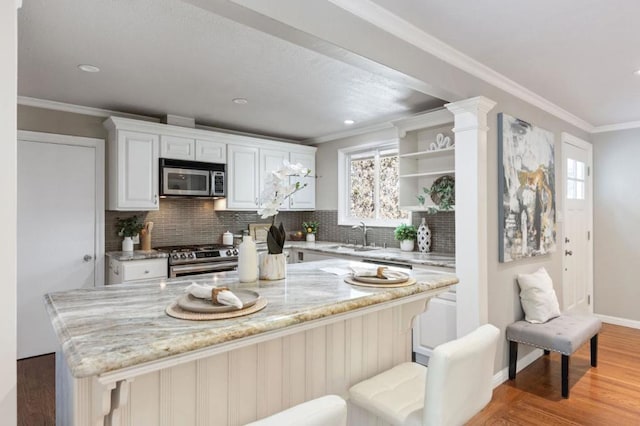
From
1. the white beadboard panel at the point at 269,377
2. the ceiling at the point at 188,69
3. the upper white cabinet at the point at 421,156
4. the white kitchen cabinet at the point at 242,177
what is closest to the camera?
the white beadboard panel at the point at 269,377

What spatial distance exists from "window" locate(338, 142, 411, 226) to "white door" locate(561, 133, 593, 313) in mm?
1742

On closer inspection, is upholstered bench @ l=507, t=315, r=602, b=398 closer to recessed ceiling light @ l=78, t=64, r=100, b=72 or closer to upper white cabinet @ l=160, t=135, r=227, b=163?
upper white cabinet @ l=160, t=135, r=227, b=163

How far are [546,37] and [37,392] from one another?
4.31m

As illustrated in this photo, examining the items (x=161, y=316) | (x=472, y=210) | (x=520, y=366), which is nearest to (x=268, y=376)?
(x=161, y=316)

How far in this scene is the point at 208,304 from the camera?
1.26 meters

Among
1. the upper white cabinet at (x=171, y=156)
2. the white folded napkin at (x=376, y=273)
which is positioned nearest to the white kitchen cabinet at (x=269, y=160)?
the upper white cabinet at (x=171, y=156)

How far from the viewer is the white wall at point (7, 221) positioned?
0.96 m

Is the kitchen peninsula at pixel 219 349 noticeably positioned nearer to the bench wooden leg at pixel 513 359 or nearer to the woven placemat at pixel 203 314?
the woven placemat at pixel 203 314

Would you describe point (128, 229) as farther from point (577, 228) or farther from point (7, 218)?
point (577, 228)

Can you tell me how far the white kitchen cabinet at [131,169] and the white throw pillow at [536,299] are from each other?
3.58 m

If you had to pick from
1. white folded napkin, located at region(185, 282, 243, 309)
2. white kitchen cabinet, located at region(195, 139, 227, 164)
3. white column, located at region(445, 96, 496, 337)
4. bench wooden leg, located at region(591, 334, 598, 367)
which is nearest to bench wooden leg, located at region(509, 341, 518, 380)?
white column, located at region(445, 96, 496, 337)

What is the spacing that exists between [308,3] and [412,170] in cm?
268

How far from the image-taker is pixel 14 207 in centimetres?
99

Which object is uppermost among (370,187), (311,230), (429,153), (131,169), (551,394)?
(429,153)
